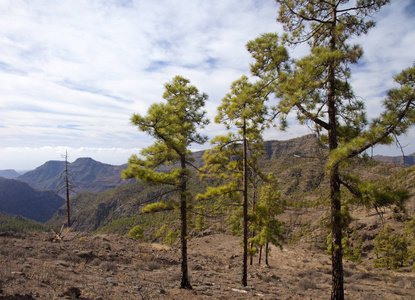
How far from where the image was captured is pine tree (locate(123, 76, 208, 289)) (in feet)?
Result: 28.6

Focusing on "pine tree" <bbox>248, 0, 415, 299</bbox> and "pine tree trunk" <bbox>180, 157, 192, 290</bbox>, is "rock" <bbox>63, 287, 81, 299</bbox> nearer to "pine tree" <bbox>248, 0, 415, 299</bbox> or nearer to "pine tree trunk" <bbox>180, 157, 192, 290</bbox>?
"pine tree trunk" <bbox>180, 157, 192, 290</bbox>

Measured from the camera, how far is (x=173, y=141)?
955 centimetres

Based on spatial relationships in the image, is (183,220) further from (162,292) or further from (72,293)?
(72,293)

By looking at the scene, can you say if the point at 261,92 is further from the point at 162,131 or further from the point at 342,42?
the point at 162,131

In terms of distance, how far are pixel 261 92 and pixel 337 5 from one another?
3.86 meters

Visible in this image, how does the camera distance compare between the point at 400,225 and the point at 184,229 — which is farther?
the point at 400,225

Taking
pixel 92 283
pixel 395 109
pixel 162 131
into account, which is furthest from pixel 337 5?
pixel 92 283

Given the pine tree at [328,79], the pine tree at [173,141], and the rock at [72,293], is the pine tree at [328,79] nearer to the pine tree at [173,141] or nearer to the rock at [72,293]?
the pine tree at [173,141]

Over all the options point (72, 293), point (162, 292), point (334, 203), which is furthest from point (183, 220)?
point (334, 203)

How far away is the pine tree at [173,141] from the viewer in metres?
8.70

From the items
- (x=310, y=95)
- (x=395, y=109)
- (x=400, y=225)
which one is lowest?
(x=400, y=225)

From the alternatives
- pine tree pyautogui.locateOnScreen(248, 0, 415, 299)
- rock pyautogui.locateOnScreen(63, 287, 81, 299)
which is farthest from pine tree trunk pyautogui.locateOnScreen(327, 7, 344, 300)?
rock pyautogui.locateOnScreen(63, 287, 81, 299)

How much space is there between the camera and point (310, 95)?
26.3 ft

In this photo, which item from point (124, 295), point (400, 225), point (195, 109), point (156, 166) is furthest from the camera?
point (400, 225)
